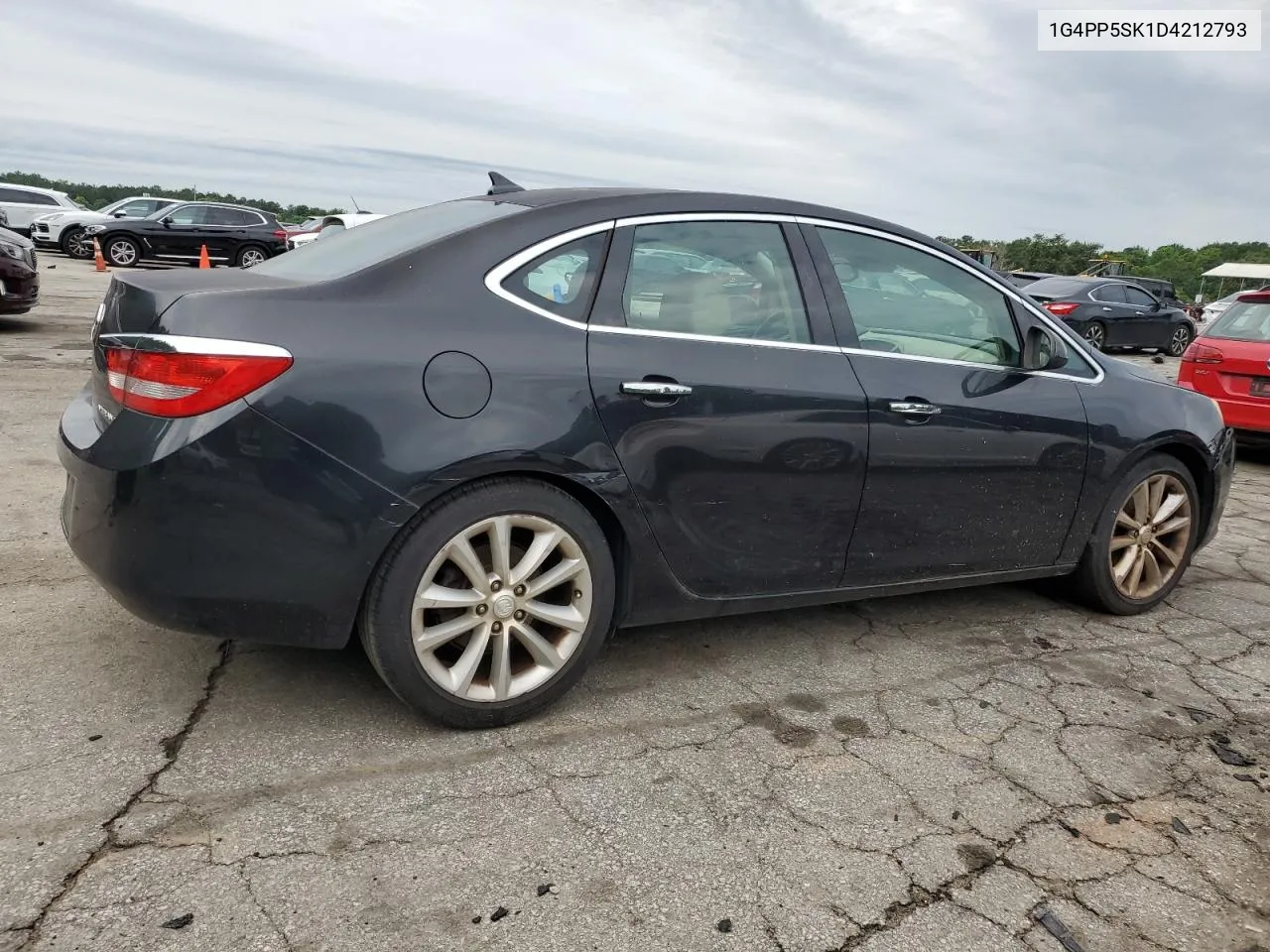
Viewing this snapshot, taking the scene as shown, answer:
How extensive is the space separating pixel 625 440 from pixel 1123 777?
1716 mm

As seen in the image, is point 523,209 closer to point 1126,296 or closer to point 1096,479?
point 1096,479

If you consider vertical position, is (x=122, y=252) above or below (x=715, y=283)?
below

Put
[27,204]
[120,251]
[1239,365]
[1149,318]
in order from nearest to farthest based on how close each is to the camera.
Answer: [1239,365]
[1149,318]
[120,251]
[27,204]

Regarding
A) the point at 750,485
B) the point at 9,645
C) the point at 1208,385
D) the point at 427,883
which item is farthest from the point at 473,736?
the point at 1208,385

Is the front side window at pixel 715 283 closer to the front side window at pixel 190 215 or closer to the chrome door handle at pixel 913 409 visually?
the chrome door handle at pixel 913 409

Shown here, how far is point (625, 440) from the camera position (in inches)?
109

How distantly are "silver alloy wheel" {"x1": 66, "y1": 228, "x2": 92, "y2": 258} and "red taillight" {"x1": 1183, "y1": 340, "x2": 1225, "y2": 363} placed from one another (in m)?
23.0

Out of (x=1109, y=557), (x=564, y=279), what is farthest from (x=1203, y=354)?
(x=564, y=279)

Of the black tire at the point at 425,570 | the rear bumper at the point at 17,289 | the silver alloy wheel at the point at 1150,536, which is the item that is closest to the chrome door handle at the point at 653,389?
the black tire at the point at 425,570

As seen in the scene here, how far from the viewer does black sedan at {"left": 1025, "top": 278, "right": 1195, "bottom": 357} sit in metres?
16.5

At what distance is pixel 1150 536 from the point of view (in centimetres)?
407

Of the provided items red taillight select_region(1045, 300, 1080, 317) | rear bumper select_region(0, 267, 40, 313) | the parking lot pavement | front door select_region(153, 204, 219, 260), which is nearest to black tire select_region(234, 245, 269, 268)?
front door select_region(153, 204, 219, 260)

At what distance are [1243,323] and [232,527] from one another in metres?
8.05

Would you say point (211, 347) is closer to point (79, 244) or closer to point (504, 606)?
point (504, 606)
